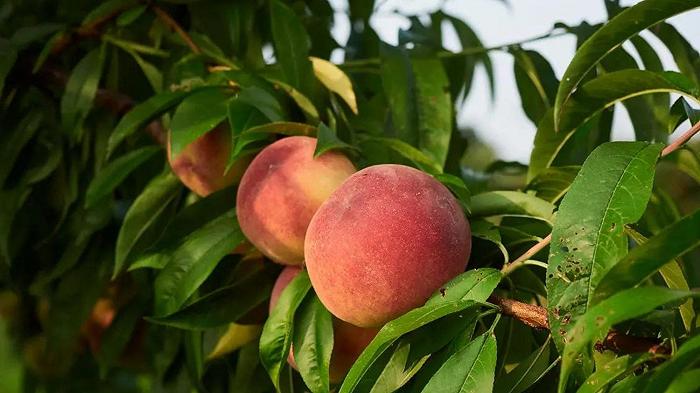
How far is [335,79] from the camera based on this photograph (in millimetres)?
930

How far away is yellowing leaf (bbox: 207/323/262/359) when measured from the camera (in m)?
0.91

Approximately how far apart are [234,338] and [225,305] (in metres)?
0.10

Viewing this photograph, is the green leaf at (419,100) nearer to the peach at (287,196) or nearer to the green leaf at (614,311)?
the peach at (287,196)

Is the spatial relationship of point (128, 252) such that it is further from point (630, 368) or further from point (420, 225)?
point (630, 368)

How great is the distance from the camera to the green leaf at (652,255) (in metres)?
0.46

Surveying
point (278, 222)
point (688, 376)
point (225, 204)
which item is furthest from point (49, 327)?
point (688, 376)

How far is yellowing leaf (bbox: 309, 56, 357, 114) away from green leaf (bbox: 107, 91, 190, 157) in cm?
16

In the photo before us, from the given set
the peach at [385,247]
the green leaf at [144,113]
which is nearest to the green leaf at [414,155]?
the peach at [385,247]

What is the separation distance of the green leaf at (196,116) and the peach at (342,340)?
0.52 feet

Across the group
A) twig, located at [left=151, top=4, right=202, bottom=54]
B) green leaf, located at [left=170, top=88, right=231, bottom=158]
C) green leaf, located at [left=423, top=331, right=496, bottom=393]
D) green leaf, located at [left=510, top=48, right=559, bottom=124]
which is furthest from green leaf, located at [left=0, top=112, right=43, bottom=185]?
green leaf, located at [left=423, top=331, right=496, bottom=393]

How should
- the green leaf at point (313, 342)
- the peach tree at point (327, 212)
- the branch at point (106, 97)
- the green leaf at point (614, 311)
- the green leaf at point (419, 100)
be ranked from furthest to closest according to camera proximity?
the branch at point (106, 97), the green leaf at point (419, 100), the green leaf at point (313, 342), the peach tree at point (327, 212), the green leaf at point (614, 311)

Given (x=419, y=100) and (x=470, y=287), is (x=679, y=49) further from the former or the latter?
(x=470, y=287)

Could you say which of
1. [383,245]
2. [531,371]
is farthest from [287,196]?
[531,371]

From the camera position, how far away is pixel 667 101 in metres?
0.90
